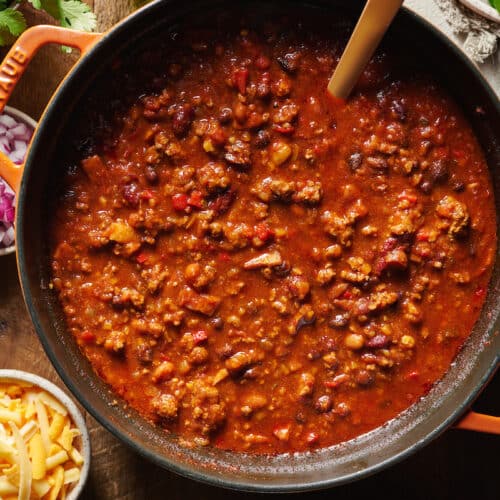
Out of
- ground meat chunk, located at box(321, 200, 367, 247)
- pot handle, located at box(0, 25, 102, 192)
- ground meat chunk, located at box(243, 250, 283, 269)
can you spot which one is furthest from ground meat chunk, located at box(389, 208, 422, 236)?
pot handle, located at box(0, 25, 102, 192)

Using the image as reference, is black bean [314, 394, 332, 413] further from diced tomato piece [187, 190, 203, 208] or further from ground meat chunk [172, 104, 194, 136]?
ground meat chunk [172, 104, 194, 136]

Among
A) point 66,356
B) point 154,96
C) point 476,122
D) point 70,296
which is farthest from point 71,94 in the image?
point 476,122

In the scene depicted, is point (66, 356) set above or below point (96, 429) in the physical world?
above

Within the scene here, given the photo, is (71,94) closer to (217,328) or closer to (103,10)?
(103,10)

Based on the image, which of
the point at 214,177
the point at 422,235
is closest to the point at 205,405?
the point at 214,177

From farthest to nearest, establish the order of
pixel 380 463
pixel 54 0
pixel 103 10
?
1. pixel 103 10
2. pixel 54 0
3. pixel 380 463

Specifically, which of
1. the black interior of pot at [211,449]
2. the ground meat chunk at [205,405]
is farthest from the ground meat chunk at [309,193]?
the ground meat chunk at [205,405]

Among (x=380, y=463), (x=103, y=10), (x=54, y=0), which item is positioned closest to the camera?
(x=380, y=463)
